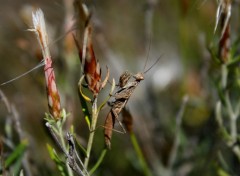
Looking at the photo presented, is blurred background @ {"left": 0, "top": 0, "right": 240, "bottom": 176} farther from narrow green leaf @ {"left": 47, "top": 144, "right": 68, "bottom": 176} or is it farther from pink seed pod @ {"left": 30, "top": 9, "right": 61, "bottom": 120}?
narrow green leaf @ {"left": 47, "top": 144, "right": 68, "bottom": 176}

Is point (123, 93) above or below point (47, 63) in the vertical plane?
below

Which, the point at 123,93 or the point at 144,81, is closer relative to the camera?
the point at 123,93

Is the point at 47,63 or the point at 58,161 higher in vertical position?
the point at 47,63

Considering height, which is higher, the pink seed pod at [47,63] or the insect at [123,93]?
the pink seed pod at [47,63]

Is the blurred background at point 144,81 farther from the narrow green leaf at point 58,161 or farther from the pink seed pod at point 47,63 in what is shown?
the narrow green leaf at point 58,161

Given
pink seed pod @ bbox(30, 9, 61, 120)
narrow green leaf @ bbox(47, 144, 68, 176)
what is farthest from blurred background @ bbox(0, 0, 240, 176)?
narrow green leaf @ bbox(47, 144, 68, 176)

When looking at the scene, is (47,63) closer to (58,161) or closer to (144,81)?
(58,161)

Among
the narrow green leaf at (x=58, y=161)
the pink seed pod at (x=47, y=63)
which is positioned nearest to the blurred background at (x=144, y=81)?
the pink seed pod at (x=47, y=63)

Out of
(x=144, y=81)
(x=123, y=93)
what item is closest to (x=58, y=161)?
(x=123, y=93)
